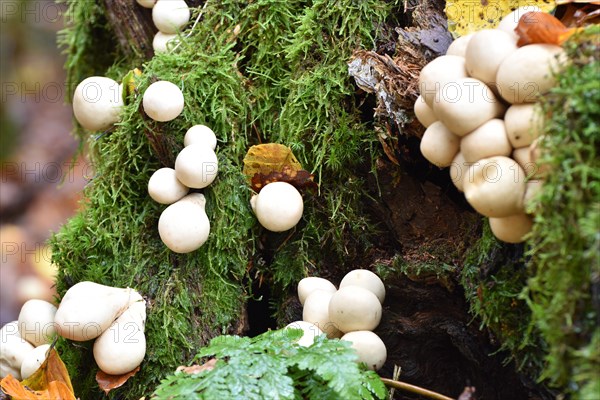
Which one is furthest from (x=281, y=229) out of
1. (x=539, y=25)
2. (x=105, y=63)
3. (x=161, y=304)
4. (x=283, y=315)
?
(x=105, y=63)

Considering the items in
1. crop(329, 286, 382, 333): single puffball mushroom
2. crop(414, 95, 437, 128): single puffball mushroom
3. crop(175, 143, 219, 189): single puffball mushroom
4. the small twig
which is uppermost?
crop(414, 95, 437, 128): single puffball mushroom

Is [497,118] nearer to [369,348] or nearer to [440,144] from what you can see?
[440,144]

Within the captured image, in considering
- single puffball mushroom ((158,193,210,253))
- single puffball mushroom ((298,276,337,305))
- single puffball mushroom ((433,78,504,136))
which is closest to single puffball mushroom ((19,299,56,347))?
single puffball mushroom ((158,193,210,253))

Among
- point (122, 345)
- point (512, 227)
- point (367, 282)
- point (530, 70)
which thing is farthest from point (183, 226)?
point (530, 70)

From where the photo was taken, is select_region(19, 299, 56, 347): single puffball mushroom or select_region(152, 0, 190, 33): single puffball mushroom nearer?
select_region(19, 299, 56, 347): single puffball mushroom

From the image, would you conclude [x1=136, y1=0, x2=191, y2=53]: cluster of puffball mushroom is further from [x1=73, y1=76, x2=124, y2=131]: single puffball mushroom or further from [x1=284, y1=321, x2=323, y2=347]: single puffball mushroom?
[x1=284, y1=321, x2=323, y2=347]: single puffball mushroom

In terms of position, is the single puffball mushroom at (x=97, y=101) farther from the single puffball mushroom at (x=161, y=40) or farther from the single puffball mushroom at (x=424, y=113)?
the single puffball mushroom at (x=424, y=113)

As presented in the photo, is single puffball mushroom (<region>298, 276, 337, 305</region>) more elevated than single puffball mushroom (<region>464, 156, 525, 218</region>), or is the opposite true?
single puffball mushroom (<region>464, 156, 525, 218</region>)
